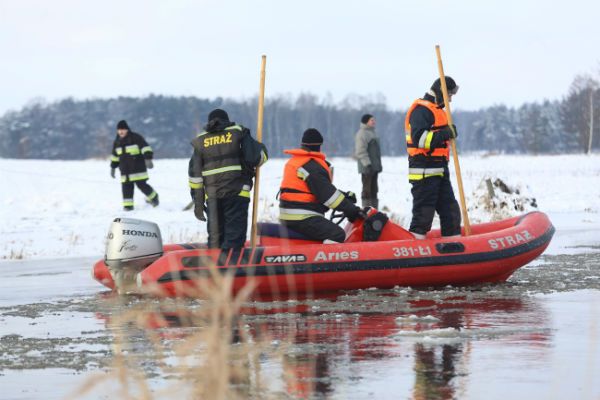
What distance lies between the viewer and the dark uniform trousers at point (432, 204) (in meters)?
11.7

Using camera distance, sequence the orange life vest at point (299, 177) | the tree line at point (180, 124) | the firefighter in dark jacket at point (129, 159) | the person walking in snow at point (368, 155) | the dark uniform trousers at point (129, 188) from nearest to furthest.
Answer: the orange life vest at point (299, 177), the person walking in snow at point (368, 155), the firefighter in dark jacket at point (129, 159), the dark uniform trousers at point (129, 188), the tree line at point (180, 124)

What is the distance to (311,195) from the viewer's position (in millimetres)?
11156

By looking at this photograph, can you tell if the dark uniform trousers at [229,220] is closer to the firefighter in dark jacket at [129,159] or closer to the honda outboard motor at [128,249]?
the honda outboard motor at [128,249]

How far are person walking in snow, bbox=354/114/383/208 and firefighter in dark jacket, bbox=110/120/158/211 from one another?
5.00 metres

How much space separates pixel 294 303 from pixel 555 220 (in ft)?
42.9

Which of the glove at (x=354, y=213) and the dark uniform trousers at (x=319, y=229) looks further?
the glove at (x=354, y=213)

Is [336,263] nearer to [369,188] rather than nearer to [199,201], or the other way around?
[199,201]

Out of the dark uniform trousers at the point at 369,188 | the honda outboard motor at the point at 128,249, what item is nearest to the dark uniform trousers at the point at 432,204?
the honda outboard motor at the point at 128,249

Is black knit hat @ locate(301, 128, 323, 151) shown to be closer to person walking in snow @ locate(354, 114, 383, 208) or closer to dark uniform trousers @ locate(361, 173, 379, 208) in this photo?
person walking in snow @ locate(354, 114, 383, 208)

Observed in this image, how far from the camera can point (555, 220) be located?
22.1 meters

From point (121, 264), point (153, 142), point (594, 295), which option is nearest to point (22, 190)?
point (121, 264)

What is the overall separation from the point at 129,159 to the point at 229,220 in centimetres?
1244

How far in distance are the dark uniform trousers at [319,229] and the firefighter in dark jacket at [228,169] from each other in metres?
0.57

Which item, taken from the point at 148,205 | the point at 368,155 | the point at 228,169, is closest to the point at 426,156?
the point at 228,169
